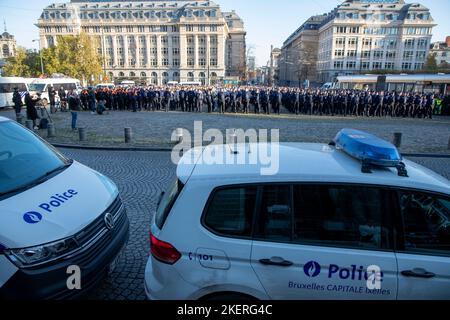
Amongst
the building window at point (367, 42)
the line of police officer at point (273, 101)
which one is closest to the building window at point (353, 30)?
the building window at point (367, 42)

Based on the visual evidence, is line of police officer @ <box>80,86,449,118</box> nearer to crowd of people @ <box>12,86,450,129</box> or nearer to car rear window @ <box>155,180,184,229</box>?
crowd of people @ <box>12,86,450,129</box>

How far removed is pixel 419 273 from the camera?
7.50 feet

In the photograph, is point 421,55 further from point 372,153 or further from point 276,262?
point 276,262

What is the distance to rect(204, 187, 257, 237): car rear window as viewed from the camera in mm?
2461

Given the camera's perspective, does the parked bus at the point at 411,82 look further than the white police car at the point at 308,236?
Yes

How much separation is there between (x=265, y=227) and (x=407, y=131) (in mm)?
16958

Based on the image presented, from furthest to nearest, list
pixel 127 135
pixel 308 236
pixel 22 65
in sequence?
pixel 22 65
pixel 127 135
pixel 308 236

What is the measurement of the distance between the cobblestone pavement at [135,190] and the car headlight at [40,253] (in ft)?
3.39

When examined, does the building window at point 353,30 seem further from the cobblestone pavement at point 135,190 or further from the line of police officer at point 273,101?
the cobblestone pavement at point 135,190

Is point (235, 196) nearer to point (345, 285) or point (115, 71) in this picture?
point (345, 285)

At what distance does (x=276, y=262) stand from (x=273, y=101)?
22286mm

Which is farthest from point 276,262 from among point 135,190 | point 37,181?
point 135,190

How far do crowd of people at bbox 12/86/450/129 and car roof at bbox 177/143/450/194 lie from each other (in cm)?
2095

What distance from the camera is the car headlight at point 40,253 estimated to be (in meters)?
2.43
